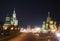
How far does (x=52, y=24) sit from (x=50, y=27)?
2.84 meters

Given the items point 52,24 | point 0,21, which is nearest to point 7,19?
point 0,21

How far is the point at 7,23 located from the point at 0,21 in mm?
41298

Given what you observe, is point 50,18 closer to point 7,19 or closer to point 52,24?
point 52,24

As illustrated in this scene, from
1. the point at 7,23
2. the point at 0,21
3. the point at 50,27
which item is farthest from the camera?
the point at 7,23

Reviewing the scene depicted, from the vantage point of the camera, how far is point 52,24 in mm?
111625

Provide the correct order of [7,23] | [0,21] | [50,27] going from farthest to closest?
[7,23], [0,21], [50,27]

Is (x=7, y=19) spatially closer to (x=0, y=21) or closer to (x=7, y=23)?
(x=7, y=23)

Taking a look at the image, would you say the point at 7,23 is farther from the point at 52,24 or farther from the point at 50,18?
the point at 52,24

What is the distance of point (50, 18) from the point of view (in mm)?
132000

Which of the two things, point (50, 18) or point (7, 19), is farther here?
point (7, 19)

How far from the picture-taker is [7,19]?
171 m

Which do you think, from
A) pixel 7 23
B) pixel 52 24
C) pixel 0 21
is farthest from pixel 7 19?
pixel 52 24

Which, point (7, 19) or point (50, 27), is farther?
point (7, 19)

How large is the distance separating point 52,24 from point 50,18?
20.7 meters
